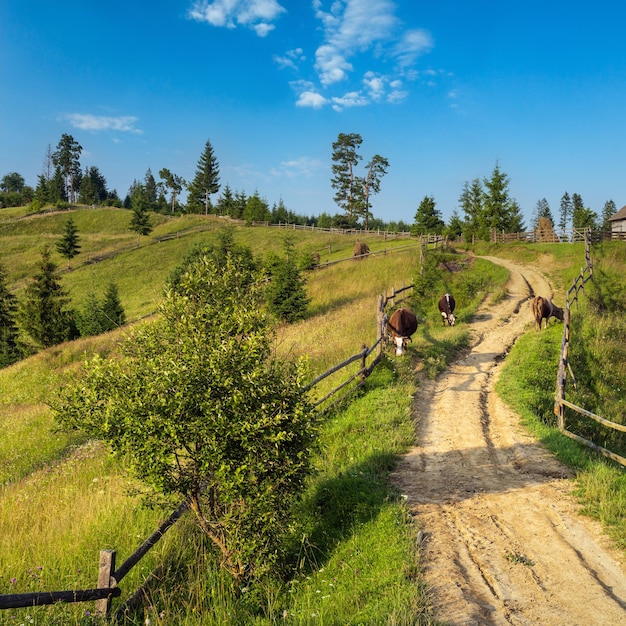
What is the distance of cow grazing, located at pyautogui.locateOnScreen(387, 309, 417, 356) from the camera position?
1566 centimetres

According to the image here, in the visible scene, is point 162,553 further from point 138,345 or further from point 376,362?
point 376,362

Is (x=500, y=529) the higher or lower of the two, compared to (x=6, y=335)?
higher

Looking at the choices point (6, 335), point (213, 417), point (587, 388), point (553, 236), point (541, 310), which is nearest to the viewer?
point (213, 417)

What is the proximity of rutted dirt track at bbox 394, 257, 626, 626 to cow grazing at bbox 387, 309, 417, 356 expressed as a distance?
3.67 metres

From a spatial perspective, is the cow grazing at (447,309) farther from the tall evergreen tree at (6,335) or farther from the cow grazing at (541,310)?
the tall evergreen tree at (6,335)

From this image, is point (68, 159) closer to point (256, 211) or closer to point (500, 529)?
point (256, 211)

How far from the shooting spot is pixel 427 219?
55531mm

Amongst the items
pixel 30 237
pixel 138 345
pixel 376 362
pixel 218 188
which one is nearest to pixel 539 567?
pixel 138 345

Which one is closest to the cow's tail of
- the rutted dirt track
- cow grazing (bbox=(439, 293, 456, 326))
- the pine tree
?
cow grazing (bbox=(439, 293, 456, 326))

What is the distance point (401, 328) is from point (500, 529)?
9924 millimetres

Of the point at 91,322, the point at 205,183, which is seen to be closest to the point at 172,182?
the point at 205,183

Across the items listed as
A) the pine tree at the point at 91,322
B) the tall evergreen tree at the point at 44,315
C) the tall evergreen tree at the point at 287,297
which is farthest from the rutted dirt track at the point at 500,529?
the tall evergreen tree at the point at 44,315

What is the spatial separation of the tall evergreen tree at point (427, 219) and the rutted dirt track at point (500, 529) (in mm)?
45576

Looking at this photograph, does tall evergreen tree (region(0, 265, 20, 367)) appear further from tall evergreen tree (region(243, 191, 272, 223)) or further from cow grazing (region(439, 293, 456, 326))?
tall evergreen tree (region(243, 191, 272, 223))
